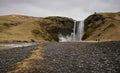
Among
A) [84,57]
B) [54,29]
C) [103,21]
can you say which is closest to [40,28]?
[54,29]

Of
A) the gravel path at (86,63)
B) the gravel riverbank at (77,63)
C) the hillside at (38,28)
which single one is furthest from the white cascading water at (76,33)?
the gravel riverbank at (77,63)

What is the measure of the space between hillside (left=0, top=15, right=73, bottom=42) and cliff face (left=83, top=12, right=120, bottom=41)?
35.7 feet

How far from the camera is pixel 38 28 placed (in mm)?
115562

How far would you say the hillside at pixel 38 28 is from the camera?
104 m

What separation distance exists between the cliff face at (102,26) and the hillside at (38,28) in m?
10.9

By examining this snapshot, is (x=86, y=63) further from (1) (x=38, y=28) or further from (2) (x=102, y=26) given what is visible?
(1) (x=38, y=28)

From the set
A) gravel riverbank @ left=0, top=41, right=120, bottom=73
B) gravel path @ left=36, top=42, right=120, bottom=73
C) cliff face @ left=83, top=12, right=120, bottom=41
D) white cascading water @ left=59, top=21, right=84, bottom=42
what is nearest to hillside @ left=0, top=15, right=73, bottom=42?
white cascading water @ left=59, top=21, right=84, bottom=42

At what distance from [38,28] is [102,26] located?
1080 inches

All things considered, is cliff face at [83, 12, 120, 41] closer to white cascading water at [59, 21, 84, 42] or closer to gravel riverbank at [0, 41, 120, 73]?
white cascading water at [59, 21, 84, 42]

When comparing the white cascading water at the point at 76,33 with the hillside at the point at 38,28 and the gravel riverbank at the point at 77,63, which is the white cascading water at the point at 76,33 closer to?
the hillside at the point at 38,28

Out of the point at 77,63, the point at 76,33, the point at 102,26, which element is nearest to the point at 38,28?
the point at 76,33

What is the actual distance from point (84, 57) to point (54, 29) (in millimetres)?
90947

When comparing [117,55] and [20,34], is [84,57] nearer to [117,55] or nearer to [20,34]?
[117,55]

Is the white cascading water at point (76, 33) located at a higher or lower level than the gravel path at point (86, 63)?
lower
